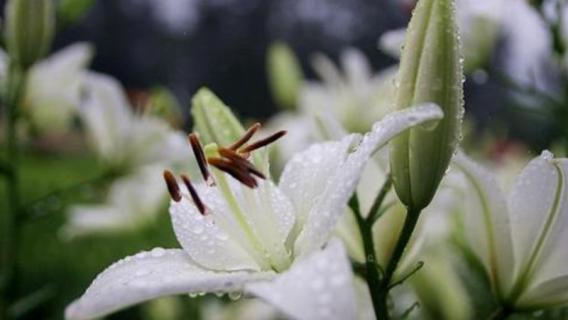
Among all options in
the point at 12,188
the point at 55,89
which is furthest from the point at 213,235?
the point at 55,89

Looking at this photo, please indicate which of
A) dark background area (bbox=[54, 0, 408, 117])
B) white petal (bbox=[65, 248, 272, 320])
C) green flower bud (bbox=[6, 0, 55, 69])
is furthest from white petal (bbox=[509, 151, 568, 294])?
dark background area (bbox=[54, 0, 408, 117])

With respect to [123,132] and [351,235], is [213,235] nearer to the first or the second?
[351,235]

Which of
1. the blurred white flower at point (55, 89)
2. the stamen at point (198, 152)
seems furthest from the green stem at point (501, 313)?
the blurred white flower at point (55, 89)

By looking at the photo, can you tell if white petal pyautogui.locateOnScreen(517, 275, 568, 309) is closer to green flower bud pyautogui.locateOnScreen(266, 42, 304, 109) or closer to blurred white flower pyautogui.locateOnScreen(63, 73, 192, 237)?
blurred white flower pyautogui.locateOnScreen(63, 73, 192, 237)

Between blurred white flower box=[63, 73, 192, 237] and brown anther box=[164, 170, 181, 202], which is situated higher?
brown anther box=[164, 170, 181, 202]

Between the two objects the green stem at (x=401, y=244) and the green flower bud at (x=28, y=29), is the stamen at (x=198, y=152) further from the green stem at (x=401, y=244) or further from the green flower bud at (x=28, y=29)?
the green flower bud at (x=28, y=29)

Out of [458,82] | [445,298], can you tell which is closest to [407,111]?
[458,82]
